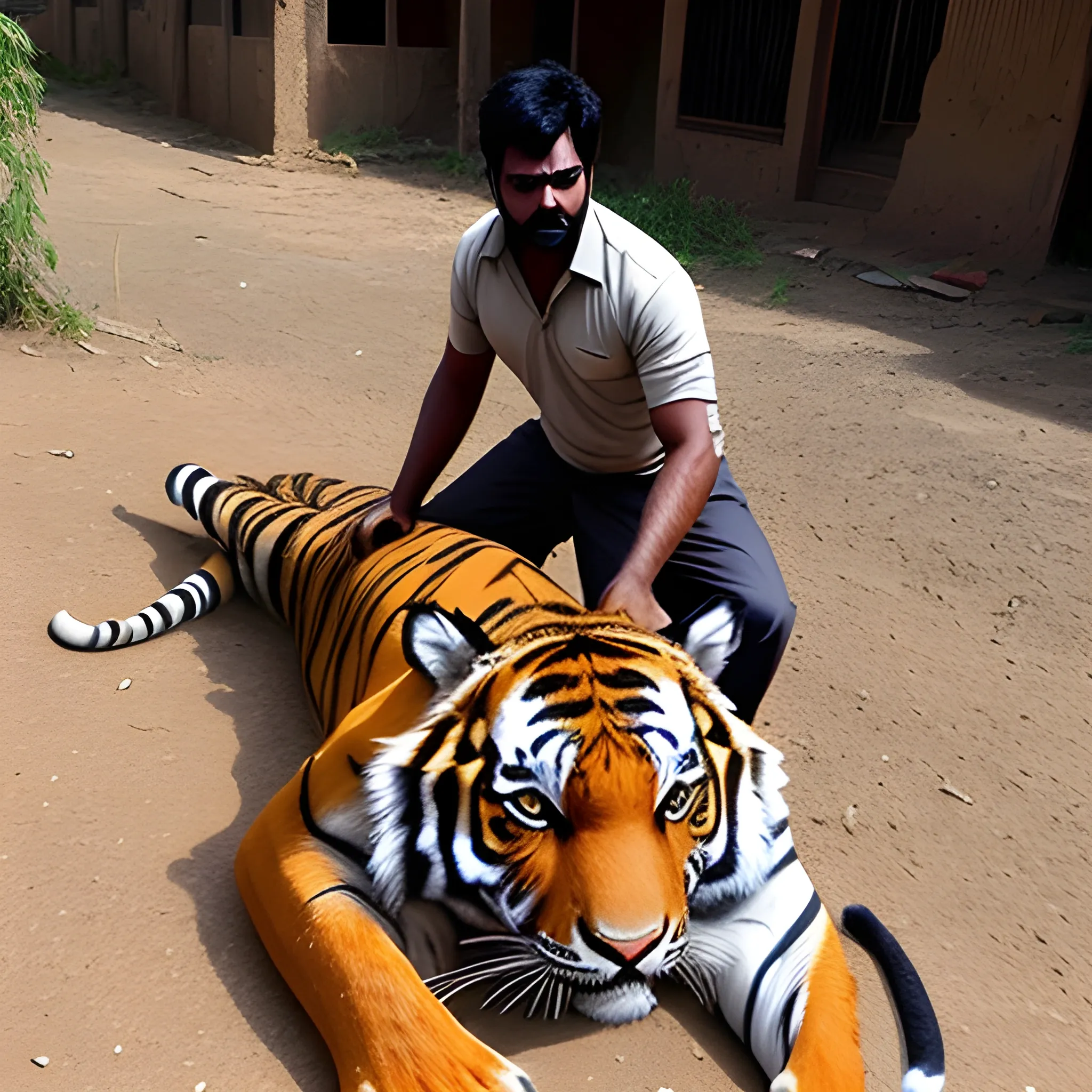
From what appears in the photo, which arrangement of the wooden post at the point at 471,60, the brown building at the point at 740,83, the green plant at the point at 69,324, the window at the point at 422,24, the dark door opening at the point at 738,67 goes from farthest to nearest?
1. the window at the point at 422,24
2. the wooden post at the point at 471,60
3. the dark door opening at the point at 738,67
4. the brown building at the point at 740,83
5. the green plant at the point at 69,324

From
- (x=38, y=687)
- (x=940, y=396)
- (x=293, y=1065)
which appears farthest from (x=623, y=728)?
(x=940, y=396)

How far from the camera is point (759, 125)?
9.23 meters

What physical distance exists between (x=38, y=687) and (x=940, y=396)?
390 cm

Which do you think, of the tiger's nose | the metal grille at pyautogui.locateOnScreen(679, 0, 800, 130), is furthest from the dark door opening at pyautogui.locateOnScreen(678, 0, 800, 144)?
the tiger's nose

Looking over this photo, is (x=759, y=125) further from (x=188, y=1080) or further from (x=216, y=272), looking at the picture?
(x=188, y=1080)

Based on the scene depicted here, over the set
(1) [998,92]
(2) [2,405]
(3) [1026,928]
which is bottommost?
(3) [1026,928]

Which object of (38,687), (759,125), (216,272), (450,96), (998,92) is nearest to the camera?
(38,687)

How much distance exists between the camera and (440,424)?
3.03 m

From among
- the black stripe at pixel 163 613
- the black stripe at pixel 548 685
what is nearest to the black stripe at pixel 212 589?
the black stripe at pixel 163 613

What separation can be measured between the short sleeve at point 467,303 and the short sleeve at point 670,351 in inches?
17.2

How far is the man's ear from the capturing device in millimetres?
2141

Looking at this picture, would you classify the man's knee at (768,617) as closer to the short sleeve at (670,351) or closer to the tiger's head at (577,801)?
the short sleeve at (670,351)

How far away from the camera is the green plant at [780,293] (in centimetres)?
705

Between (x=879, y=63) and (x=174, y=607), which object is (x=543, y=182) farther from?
(x=879, y=63)
